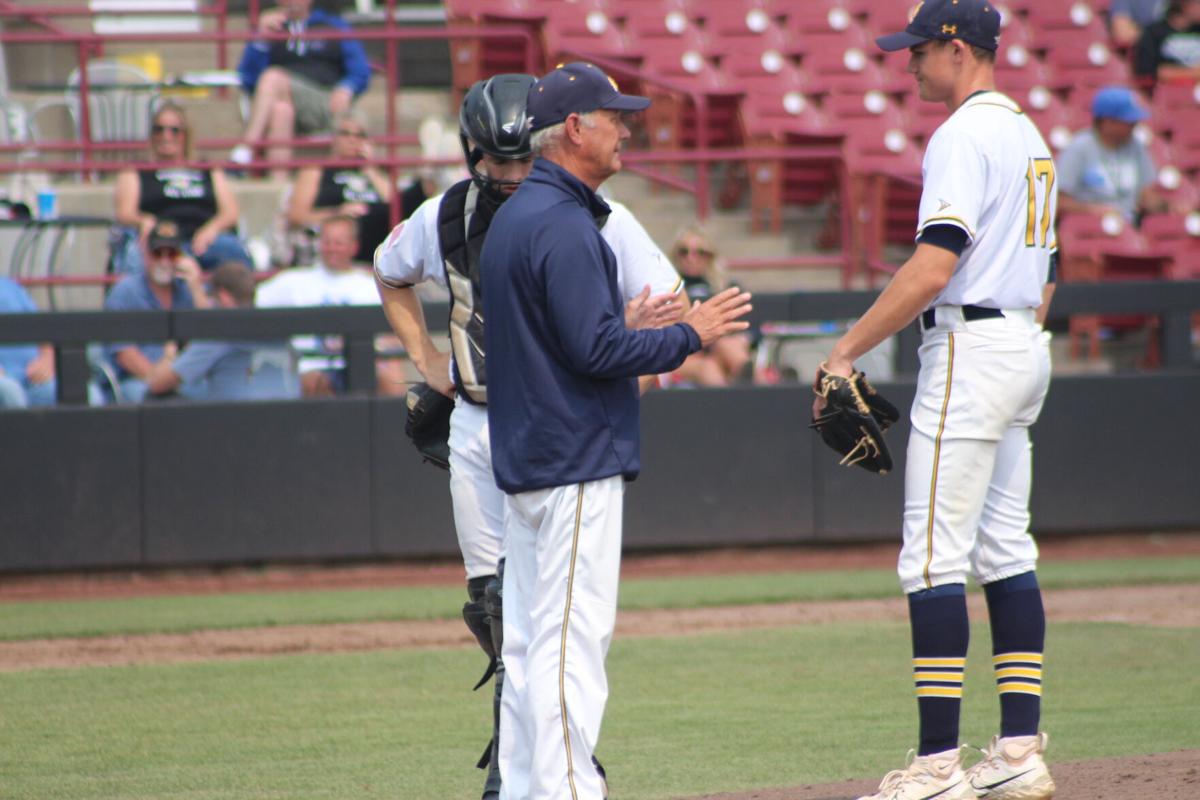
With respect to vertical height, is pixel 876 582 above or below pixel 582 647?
below

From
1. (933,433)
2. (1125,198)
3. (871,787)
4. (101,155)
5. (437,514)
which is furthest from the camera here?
(101,155)

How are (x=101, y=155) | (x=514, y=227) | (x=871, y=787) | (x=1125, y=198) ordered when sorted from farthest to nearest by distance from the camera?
1. (x=101, y=155)
2. (x=1125, y=198)
3. (x=871, y=787)
4. (x=514, y=227)

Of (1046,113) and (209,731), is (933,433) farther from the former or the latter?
(1046,113)

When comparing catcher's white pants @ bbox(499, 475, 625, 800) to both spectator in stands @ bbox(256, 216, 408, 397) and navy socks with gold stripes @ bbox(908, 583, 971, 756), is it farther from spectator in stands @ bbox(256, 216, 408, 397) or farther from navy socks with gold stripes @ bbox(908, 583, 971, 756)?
spectator in stands @ bbox(256, 216, 408, 397)

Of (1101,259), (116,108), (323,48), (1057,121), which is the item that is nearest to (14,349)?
(116,108)

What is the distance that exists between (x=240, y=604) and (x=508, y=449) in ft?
16.0

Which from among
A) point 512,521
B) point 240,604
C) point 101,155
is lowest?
point 240,604

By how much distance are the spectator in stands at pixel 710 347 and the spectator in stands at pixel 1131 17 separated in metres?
6.91

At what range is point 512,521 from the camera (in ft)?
12.4

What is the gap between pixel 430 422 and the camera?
185 inches

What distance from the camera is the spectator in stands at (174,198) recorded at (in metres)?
9.80

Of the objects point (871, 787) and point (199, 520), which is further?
point (199, 520)

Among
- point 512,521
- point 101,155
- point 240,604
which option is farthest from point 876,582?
point 101,155

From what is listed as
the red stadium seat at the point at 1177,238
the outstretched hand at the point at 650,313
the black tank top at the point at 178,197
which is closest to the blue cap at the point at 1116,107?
the red stadium seat at the point at 1177,238
